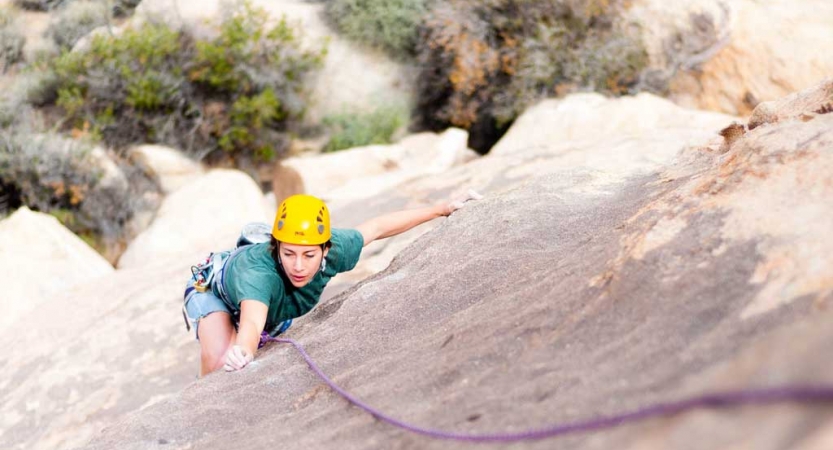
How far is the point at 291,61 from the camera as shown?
42.6 feet

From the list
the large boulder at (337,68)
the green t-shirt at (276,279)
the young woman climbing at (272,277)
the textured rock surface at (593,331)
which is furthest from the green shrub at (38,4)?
the textured rock surface at (593,331)

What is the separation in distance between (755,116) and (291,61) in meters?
9.77

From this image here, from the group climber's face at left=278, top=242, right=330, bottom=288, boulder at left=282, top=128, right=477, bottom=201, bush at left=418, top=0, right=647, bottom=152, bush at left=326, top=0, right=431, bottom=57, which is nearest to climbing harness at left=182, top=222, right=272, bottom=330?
climber's face at left=278, top=242, right=330, bottom=288

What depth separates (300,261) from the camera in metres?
3.53

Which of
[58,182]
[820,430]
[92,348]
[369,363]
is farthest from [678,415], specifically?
[58,182]

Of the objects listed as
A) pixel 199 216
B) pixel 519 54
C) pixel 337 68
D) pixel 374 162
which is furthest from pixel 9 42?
pixel 519 54

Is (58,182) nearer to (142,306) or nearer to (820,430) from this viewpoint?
(142,306)

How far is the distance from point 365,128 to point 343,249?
893 centimetres

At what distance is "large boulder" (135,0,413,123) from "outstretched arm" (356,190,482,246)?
899 cm

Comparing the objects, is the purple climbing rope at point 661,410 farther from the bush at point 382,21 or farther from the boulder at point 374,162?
the bush at point 382,21

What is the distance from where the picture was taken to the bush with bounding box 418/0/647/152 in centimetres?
1180

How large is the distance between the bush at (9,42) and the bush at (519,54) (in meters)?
6.52

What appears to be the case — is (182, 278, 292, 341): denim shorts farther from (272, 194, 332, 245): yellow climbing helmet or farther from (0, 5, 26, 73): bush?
(0, 5, 26, 73): bush

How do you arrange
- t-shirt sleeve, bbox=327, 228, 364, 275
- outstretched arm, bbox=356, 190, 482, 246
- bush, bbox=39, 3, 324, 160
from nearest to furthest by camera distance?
t-shirt sleeve, bbox=327, 228, 364, 275 → outstretched arm, bbox=356, 190, 482, 246 → bush, bbox=39, 3, 324, 160
